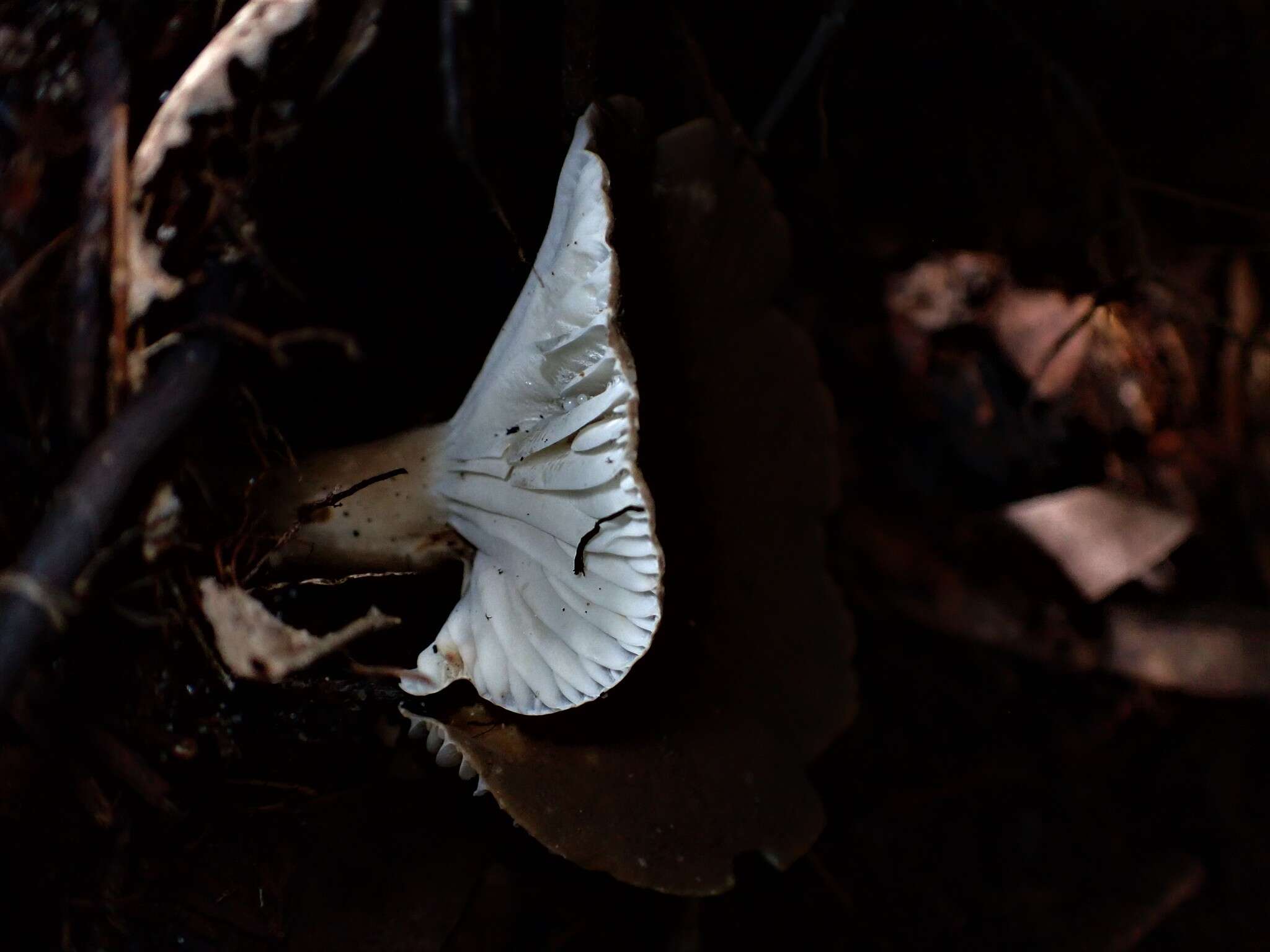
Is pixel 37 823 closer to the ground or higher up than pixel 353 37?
closer to the ground

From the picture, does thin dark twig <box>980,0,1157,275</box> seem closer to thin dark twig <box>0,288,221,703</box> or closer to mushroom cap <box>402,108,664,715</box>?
mushroom cap <box>402,108,664,715</box>

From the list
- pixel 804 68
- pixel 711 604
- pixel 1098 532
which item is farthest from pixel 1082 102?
pixel 711 604

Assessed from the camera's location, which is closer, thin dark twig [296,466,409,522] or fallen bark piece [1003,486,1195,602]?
thin dark twig [296,466,409,522]

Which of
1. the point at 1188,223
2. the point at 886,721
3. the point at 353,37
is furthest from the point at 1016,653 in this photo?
the point at 353,37

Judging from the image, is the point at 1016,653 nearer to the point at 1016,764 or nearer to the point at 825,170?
the point at 1016,764

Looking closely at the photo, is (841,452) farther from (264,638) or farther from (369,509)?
(264,638)

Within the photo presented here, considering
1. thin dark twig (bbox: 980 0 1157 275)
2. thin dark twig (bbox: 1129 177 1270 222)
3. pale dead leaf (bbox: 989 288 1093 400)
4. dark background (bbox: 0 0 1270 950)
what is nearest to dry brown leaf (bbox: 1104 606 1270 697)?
dark background (bbox: 0 0 1270 950)

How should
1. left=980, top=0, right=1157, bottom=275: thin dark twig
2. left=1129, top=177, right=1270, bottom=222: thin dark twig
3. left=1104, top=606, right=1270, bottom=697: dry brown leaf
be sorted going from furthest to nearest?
left=1104, top=606, right=1270, bottom=697: dry brown leaf < left=1129, top=177, right=1270, bottom=222: thin dark twig < left=980, top=0, right=1157, bottom=275: thin dark twig
